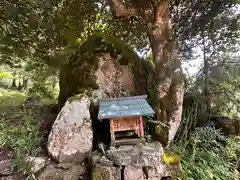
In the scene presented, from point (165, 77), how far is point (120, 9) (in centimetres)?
118

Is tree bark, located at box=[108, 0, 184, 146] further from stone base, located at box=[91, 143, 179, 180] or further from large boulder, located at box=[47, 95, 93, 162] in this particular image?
large boulder, located at box=[47, 95, 93, 162]

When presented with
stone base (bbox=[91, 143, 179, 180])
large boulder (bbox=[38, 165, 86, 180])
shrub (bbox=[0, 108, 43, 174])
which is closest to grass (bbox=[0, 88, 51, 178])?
shrub (bbox=[0, 108, 43, 174])

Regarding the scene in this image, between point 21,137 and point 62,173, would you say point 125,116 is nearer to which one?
point 62,173

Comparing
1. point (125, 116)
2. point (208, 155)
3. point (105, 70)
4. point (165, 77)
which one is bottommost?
point (208, 155)

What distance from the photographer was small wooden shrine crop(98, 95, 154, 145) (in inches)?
123

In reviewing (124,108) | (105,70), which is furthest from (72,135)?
(105,70)

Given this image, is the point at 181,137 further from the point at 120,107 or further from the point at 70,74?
the point at 70,74

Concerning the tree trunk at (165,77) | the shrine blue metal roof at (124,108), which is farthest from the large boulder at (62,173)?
the tree trunk at (165,77)

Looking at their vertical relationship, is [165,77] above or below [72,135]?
above

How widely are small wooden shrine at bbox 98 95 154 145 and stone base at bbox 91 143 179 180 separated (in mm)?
231

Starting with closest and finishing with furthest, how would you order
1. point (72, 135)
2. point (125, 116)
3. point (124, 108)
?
point (125, 116), point (124, 108), point (72, 135)

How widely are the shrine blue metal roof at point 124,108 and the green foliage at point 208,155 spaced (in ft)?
3.28

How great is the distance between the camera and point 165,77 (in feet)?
12.2

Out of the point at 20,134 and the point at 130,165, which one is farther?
the point at 20,134
